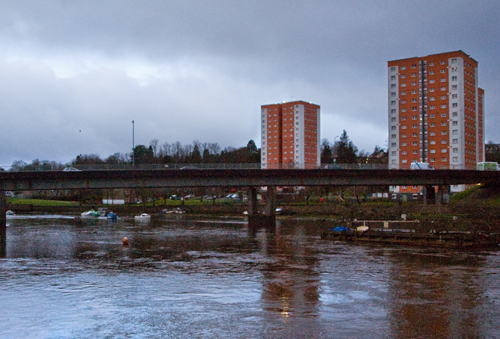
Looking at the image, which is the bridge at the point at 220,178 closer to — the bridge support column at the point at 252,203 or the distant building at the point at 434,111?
the bridge support column at the point at 252,203

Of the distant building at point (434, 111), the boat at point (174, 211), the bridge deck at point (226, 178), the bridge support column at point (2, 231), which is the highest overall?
the distant building at point (434, 111)

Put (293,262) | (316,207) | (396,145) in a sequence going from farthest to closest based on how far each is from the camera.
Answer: (396,145)
(316,207)
(293,262)

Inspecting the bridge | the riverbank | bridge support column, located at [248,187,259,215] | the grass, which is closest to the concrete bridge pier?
bridge support column, located at [248,187,259,215]

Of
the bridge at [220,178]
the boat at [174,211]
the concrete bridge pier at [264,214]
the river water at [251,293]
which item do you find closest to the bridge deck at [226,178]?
the bridge at [220,178]

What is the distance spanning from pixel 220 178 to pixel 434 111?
7570 cm

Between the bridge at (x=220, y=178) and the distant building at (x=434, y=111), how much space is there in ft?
124

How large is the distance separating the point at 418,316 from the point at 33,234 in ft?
196

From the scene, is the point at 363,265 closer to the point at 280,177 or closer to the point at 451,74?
the point at 280,177

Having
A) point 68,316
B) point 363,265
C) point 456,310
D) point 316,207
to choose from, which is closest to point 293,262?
point 363,265

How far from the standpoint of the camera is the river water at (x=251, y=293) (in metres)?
21.0

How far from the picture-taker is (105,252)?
48.0 meters

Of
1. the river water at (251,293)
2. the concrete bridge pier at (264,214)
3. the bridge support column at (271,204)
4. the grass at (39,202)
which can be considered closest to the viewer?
the river water at (251,293)

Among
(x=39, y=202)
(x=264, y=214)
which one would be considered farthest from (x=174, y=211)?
(x=39, y=202)

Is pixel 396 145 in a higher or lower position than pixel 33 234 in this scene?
higher
